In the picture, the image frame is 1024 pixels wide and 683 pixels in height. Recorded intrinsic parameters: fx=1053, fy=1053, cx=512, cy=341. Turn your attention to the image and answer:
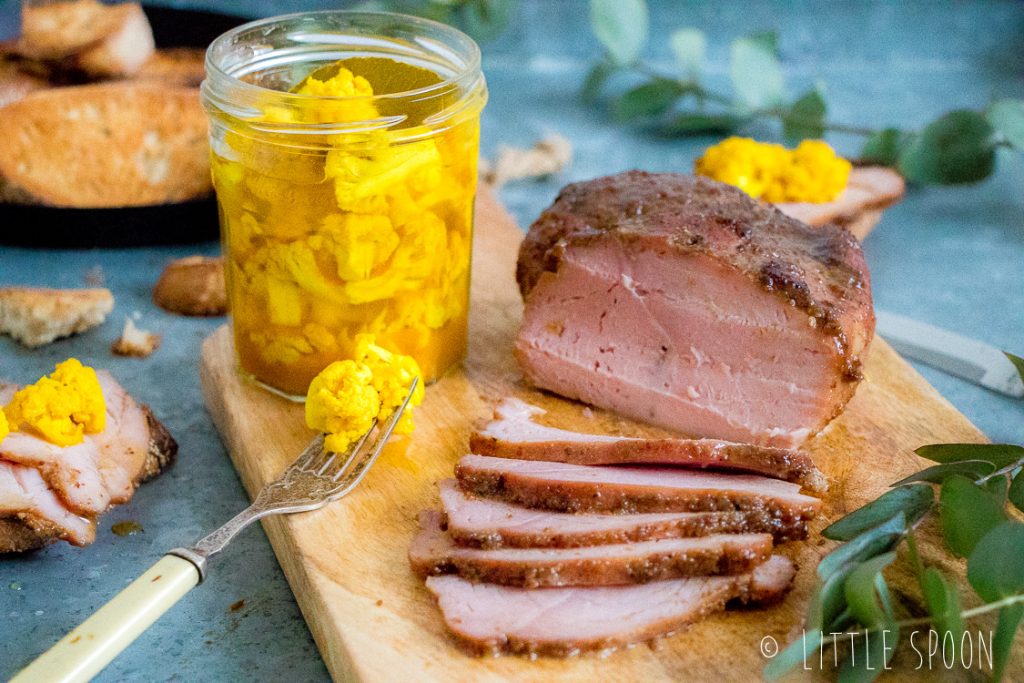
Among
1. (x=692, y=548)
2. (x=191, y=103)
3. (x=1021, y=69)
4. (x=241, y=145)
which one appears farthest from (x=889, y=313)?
(x=1021, y=69)

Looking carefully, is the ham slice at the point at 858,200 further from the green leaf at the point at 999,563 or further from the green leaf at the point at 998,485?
the green leaf at the point at 999,563

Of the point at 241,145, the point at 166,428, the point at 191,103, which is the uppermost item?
the point at 241,145

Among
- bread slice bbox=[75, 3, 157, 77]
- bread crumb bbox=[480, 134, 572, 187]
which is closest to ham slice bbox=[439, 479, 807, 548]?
bread crumb bbox=[480, 134, 572, 187]

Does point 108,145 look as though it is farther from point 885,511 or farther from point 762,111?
point 885,511

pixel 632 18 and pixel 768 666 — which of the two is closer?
pixel 768 666

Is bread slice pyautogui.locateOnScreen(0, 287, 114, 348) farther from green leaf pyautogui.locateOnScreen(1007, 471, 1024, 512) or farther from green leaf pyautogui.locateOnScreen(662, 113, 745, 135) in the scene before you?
green leaf pyautogui.locateOnScreen(662, 113, 745, 135)

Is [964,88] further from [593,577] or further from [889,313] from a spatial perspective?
[593,577]

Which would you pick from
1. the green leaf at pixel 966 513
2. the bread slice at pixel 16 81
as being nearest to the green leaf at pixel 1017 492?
the green leaf at pixel 966 513
